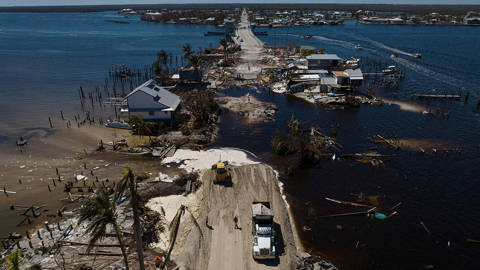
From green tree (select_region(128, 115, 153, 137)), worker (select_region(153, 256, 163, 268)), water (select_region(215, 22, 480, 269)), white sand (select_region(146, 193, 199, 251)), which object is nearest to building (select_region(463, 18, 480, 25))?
water (select_region(215, 22, 480, 269))

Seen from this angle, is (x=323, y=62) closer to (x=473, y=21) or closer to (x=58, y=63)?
(x=58, y=63)

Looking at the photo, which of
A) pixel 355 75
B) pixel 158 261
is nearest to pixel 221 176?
pixel 158 261

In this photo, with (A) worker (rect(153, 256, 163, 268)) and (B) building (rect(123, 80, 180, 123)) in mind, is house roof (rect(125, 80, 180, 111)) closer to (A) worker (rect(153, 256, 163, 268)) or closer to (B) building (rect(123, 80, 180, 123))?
(B) building (rect(123, 80, 180, 123))

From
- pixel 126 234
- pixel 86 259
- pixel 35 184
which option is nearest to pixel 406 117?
pixel 126 234

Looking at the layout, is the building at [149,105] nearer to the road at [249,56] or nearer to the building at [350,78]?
the road at [249,56]

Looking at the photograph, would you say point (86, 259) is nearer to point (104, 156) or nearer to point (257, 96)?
point (104, 156)
